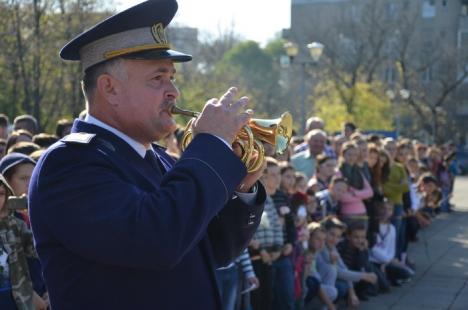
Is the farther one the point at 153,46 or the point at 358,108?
the point at 358,108

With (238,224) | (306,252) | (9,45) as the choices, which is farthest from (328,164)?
(9,45)

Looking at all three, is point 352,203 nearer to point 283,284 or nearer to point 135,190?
point 283,284

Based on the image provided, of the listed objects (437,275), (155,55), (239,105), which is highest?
(155,55)

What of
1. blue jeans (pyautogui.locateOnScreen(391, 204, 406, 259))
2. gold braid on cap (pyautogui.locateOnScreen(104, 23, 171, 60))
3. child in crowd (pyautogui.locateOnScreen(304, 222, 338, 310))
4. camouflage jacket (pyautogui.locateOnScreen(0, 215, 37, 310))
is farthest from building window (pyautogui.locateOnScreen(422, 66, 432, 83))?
gold braid on cap (pyautogui.locateOnScreen(104, 23, 171, 60))

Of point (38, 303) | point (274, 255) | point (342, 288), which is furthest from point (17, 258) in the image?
point (342, 288)

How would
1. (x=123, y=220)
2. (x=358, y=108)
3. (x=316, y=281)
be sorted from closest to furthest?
(x=123, y=220), (x=316, y=281), (x=358, y=108)

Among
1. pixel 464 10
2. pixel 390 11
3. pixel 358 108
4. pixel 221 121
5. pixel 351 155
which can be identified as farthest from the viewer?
pixel 464 10

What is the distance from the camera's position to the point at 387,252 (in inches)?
375

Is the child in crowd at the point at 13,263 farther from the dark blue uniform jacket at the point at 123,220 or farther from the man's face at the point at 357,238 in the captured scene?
the man's face at the point at 357,238

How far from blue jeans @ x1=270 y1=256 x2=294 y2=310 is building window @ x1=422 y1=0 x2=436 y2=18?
50.6 m

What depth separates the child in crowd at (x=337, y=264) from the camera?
787 cm

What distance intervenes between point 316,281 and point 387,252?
90.9 inches

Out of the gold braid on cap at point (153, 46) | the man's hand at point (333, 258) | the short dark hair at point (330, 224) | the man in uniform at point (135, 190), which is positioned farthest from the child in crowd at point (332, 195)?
the gold braid on cap at point (153, 46)

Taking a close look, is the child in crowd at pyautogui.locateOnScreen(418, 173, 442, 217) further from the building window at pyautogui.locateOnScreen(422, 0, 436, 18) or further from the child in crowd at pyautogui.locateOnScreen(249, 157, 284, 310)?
the building window at pyautogui.locateOnScreen(422, 0, 436, 18)
